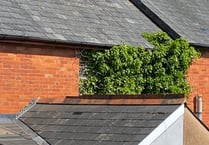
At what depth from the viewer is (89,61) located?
13156 mm

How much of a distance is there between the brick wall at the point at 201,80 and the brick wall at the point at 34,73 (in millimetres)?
4211

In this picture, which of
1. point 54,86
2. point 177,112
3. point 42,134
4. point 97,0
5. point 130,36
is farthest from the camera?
point 97,0

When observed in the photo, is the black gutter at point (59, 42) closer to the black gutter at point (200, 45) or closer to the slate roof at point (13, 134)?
the slate roof at point (13, 134)

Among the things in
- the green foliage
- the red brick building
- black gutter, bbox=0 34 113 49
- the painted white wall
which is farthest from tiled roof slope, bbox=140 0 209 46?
the painted white wall

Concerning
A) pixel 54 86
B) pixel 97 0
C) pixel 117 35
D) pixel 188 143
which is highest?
pixel 97 0

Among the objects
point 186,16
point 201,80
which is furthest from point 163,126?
point 186,16

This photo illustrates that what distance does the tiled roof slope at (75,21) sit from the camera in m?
11.9

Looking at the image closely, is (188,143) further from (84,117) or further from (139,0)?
(139,0)

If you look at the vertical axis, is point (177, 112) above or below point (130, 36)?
below

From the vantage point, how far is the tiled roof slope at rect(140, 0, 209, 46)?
15.9 meters

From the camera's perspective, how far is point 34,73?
11.9 metres

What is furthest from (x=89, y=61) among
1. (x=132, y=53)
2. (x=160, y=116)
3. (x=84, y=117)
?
(x=160, y=116)

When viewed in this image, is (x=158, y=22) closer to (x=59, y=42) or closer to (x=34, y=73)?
(x=59, y=42)

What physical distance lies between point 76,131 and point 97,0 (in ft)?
25.8
